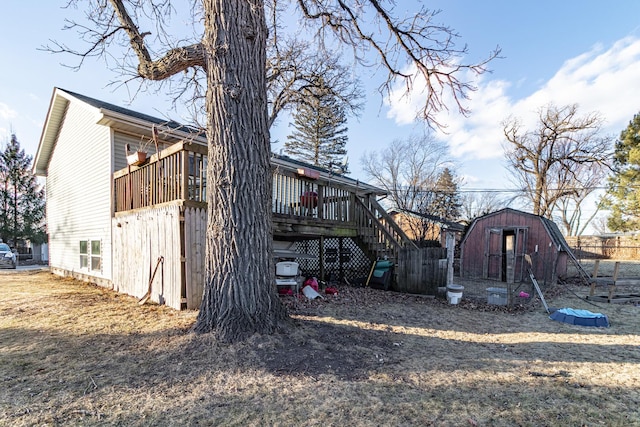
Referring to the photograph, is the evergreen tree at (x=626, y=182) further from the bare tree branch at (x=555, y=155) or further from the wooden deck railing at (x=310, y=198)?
the wooden deck railing at (x=310, y=198)

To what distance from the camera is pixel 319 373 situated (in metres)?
3.19

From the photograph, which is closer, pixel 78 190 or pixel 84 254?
pixel 84 254

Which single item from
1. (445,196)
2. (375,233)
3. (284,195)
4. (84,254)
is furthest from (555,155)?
(84,254)

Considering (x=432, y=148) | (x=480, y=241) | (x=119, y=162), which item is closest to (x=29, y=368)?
(x=119, y=162)

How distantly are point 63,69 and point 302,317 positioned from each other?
21.0 ft

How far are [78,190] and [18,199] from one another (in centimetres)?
1667

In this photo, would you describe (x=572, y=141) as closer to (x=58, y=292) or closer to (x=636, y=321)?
(x=636, y=321)

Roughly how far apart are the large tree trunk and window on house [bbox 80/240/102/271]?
7.36 meters

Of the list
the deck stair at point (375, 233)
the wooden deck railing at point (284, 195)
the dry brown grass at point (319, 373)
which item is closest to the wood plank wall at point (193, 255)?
the wooden deck railing at point (284, 195)

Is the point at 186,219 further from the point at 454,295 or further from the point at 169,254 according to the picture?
the point at 454,295

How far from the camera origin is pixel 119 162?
8.77 m

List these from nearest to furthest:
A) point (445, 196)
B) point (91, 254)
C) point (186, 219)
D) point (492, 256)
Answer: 1. point (186, 219)
2. point (91, 254)
3. point (492, 256)
4. point (445, 196)

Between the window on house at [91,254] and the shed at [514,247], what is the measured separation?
13079 millimetres

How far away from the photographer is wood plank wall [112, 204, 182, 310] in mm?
5863
